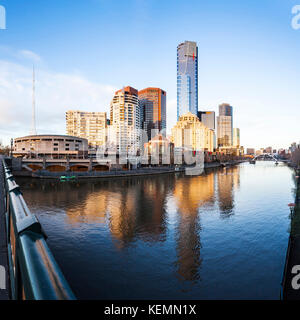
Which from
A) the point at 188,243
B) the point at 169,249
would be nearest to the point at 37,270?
the point at 169,249

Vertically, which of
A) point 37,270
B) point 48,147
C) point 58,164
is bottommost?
point 58,164

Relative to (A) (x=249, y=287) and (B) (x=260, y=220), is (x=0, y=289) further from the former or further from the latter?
(B) (x=260, y=220)

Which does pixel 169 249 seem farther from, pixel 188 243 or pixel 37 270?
pixel 37 270

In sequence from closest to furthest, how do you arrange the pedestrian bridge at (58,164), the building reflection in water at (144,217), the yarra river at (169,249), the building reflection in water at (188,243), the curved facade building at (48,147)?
the yarra river at (169,249)
the building reflection in water at (188,243)
the building reflection in water at (144,217)
the pedestrian bridge at (58,164)
the curved facade building at (48,147)

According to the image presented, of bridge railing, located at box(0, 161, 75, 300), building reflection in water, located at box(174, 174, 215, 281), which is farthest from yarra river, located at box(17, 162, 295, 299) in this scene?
bridge railing, located at box(0, 161, 75, 300)

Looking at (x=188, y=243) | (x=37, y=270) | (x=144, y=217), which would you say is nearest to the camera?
(x=37, y=270)

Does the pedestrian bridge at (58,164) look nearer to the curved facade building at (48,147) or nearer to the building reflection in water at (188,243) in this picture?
the curved facade building at (48,147)

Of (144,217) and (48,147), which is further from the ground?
(48,147)

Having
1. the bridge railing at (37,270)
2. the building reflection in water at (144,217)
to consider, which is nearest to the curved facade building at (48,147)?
the building reflection in water at (144,217)

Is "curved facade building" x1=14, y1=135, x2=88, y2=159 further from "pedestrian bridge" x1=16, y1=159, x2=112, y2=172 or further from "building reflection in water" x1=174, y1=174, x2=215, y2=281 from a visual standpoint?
"building reflection in water" x1=174, y1=174, x2=215, y2=281

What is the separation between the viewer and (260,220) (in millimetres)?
29938

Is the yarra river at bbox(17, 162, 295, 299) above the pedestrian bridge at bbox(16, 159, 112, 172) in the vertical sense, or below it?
below

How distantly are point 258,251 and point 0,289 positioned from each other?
20515 mm
